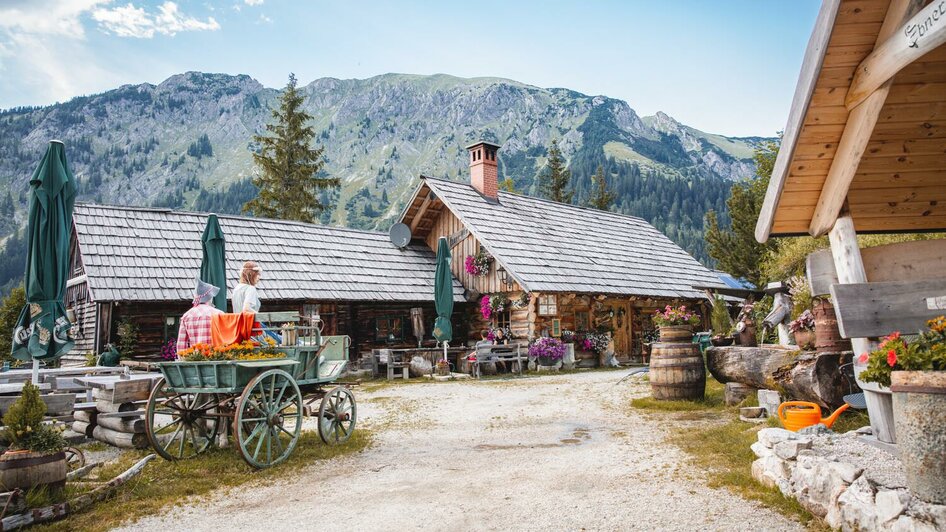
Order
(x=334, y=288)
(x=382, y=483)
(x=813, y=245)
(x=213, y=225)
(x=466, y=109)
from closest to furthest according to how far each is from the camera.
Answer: (x=382, y=483)
(x=213, y=225)
(x=334, y=288)
(x=813, y=245)
(x=466, y=109)

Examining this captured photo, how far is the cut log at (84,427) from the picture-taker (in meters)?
7.94

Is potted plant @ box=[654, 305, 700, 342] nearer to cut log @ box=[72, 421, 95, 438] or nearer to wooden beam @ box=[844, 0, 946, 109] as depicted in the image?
wooden beam @ box=[844, 0, 946, 109]

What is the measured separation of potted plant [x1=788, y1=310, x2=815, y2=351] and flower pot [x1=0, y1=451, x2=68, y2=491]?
8022mm

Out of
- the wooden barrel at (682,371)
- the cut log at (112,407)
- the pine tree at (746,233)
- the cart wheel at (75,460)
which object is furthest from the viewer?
the pine tree at (746,233)

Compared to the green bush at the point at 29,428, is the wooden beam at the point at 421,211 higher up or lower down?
higher up

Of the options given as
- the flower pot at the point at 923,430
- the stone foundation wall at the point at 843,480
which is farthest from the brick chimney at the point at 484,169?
the flower pot at the point at 923,430

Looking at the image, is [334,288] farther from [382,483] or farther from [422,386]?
[382,483]

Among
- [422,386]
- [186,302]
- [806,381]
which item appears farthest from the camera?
[186,302]

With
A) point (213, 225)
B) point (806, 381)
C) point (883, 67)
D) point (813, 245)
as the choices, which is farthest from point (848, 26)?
point (813, 245)

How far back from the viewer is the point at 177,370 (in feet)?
20.2

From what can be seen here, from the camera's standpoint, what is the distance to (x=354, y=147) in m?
189

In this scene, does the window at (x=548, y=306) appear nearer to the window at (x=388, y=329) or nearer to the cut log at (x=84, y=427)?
the window at (x=388, y=329)

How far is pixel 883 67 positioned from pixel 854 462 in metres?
2.70

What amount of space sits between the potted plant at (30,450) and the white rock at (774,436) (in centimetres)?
575
